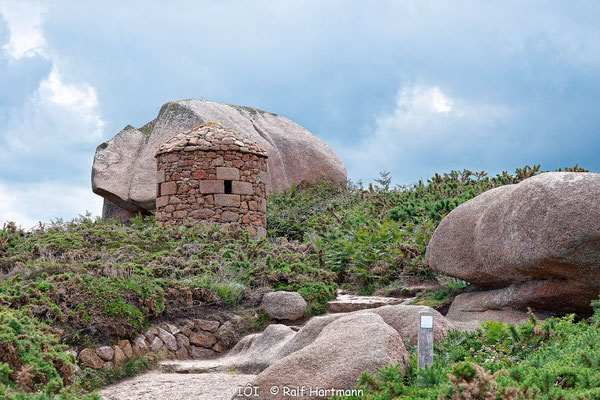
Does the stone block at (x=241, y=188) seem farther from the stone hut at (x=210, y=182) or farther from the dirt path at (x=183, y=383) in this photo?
the dirt path at (x=183, y=383)

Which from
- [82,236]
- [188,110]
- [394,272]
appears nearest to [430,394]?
[394,272]

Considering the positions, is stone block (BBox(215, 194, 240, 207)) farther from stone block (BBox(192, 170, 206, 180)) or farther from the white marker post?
the white marker post

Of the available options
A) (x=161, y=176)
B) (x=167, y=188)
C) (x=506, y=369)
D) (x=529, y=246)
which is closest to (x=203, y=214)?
(x=167, y=188)

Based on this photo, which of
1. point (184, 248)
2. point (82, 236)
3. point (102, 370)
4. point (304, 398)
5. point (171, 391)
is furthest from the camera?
point (82, 236)

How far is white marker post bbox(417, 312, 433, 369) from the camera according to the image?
472 cm

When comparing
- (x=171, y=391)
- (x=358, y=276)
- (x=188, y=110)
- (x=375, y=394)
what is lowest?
(x=171, y=391)

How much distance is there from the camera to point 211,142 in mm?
15750

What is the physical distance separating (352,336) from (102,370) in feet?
12.4

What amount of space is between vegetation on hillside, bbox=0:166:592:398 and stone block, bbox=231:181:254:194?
182 centimetres

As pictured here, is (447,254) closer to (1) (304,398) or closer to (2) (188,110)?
(1) (304,398)

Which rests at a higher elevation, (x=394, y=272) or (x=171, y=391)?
(x=394, y=272)

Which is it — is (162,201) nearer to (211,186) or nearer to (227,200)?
(211,186)

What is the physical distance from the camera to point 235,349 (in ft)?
29.6

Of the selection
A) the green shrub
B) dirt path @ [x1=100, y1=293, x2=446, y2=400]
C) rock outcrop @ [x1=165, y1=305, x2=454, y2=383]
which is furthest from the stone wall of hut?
the green shrub
